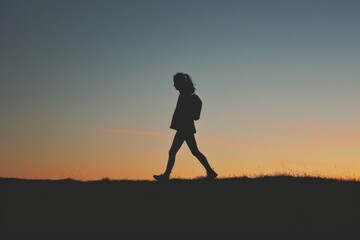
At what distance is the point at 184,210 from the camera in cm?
1329

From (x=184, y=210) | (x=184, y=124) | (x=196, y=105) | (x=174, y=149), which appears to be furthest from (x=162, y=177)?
(x=184, y=210)

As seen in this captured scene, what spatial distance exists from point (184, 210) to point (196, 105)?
3.83 metres

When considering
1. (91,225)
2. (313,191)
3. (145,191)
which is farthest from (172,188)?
(313,191)

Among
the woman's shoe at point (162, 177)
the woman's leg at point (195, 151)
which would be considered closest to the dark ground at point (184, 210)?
the woman's shoe at point (162, 177)

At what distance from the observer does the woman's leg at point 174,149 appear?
1581 centimetres

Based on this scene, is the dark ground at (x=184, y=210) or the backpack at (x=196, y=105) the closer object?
the dark ground at (x=184, y=210)

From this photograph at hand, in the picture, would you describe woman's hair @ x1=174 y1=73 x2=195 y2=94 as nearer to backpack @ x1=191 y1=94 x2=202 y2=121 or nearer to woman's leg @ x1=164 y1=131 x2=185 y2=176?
backpack @ x1=191 y1=94 x2=202 y2=121

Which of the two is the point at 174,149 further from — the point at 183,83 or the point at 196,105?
the point at 183,83

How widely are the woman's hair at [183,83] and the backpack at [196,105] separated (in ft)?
0.71

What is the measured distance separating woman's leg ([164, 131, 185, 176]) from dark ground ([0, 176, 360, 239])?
442mm

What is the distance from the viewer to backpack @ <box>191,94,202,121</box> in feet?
52.3

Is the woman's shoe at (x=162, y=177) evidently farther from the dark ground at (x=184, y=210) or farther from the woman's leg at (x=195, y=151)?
the woman's leg at (x=195, y=151)

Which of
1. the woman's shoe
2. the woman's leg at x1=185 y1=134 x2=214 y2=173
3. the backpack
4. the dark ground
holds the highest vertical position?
the backpack

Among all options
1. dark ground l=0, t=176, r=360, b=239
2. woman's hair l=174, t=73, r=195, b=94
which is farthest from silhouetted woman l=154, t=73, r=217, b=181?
dark ground l=0, t=176, r=360, b=239
